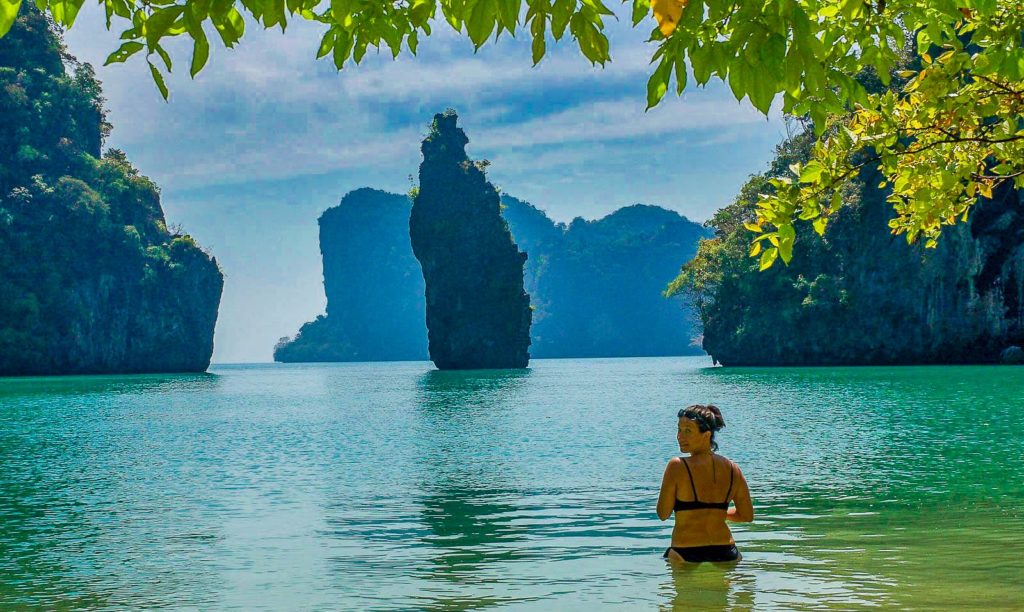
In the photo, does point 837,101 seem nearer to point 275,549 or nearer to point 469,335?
point 275,549

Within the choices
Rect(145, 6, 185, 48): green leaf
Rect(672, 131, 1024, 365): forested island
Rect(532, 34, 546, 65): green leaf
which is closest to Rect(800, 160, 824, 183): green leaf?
Rect(532, 34, 546, 65): green leaf

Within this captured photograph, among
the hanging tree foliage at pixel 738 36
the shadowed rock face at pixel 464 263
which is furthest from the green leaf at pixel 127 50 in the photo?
the shadowed rock face at pixel 464 263

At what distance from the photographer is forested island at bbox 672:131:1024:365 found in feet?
233

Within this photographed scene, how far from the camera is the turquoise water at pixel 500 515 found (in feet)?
29.3

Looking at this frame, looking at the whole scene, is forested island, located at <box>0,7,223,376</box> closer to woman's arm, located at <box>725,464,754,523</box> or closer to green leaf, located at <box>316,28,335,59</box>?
woman's arm, located at <box>725,464,754,523</box>

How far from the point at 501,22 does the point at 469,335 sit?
12388 centimetres

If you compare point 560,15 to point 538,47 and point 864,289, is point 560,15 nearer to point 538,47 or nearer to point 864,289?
point 538,47

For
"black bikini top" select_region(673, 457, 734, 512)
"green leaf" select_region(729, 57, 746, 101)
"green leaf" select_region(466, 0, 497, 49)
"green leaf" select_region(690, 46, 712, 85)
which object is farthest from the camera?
"black bikini top" select_region(673, 457, 734, 512)

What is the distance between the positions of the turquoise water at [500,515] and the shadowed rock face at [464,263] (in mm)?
93701

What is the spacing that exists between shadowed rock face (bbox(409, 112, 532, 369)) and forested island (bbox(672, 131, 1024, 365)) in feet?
93.1

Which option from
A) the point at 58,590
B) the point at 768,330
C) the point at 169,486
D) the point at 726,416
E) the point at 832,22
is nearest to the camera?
the point at 832,22

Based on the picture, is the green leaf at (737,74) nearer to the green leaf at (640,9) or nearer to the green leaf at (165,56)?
the green leaf at (640,9)

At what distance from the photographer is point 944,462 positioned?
62.0ft

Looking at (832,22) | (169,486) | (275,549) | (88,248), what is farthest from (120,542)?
(88,248)
